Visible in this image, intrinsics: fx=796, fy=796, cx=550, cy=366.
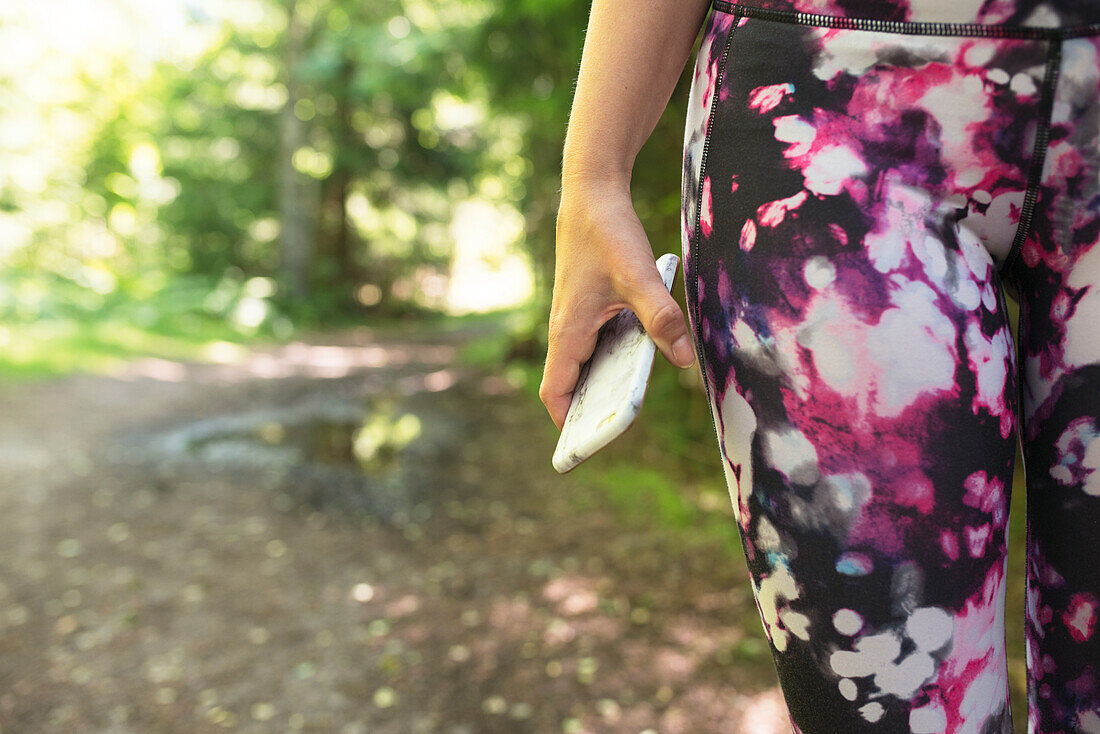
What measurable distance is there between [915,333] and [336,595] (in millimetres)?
3859

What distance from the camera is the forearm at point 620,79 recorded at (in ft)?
2.76

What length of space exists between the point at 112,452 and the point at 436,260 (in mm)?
12815

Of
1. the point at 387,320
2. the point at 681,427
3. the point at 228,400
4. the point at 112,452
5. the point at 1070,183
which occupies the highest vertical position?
the point at 1070,183

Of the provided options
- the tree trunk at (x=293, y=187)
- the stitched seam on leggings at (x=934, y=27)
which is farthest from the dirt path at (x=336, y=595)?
the tree trunk at (x=293, y=187)

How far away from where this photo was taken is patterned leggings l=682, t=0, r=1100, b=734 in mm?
705

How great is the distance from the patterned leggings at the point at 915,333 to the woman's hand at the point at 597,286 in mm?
73

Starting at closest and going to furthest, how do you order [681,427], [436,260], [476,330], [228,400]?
1. [681,427]
2. [228,400]
3. [476,330]
4. [436,260]

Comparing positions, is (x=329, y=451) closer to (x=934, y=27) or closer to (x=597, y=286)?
(x=597, y=286)

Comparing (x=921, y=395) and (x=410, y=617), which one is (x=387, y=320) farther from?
(x=921, y=395)

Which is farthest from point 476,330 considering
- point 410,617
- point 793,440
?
point 793,440

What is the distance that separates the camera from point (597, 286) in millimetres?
820

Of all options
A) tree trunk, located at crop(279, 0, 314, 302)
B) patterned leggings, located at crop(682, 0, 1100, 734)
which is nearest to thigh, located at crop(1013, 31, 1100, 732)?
patterned leggings, located at crop(682, 0, 1100, 734)

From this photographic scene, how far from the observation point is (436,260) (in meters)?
18.7

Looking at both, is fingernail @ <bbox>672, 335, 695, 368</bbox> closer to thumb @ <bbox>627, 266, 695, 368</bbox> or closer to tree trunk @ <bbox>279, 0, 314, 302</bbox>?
thumb @ <bbox>627, 266, 695, 368</bbox>
